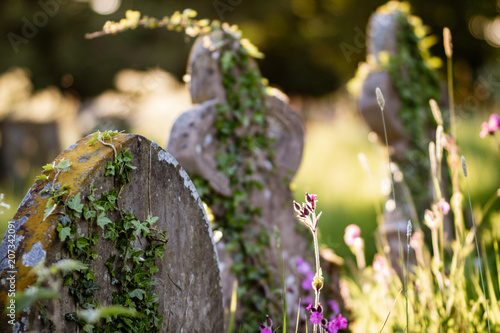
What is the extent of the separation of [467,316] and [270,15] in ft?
54.6

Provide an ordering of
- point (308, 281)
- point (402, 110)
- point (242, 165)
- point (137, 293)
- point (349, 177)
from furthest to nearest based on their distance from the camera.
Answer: point (349, 177), point (402, 110), point (242, 165), point (308, 281), point (137, 293)

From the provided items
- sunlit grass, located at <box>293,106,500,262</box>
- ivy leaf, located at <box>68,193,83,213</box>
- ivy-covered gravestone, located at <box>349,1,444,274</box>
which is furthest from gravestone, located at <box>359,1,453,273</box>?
ivy leaf, located at <box>68,193,83,213</box>

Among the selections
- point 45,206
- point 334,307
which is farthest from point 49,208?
point 334,307

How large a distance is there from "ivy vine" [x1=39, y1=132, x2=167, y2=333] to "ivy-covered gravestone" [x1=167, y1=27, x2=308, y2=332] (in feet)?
2.87

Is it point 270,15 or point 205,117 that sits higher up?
point 205,117

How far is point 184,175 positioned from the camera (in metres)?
1.99

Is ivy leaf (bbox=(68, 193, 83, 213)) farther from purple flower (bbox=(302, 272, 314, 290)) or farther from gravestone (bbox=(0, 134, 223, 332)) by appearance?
purple flower (bbox=(302, 272, 314, 290))

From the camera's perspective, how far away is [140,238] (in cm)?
182

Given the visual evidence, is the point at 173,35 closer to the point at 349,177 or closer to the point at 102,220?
the point at 349,177

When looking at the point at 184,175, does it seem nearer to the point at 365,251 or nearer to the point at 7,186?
the point at 365,251

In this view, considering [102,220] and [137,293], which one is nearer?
[102,220]

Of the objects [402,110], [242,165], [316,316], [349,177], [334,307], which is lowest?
[349,177]

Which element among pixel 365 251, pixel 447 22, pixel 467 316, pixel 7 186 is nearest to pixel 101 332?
pixel 467 316

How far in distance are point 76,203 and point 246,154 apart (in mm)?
1445
